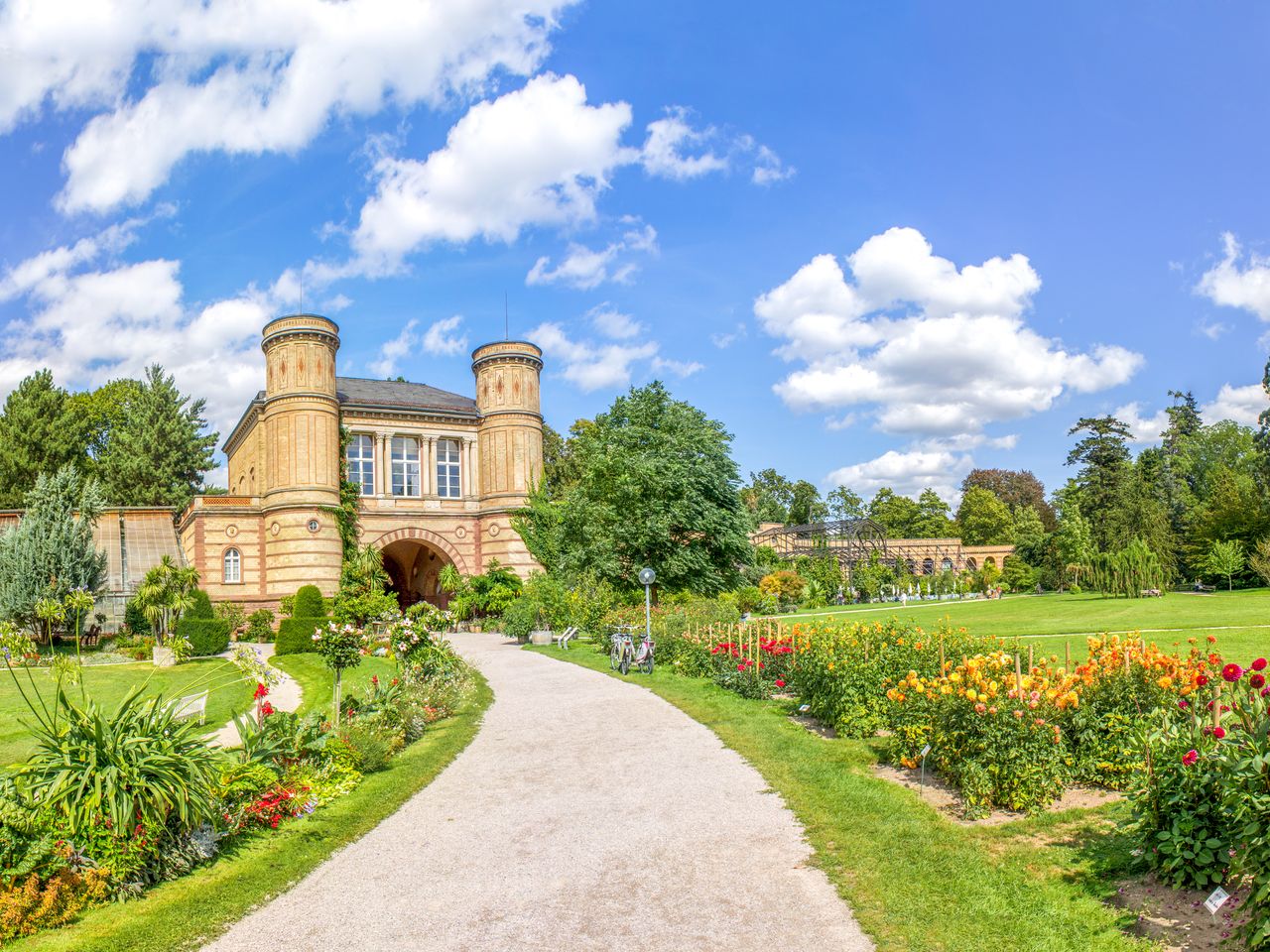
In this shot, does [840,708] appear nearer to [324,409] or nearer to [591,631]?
[591,631]

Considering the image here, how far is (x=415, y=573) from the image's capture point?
4822cm

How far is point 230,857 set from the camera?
274 inches

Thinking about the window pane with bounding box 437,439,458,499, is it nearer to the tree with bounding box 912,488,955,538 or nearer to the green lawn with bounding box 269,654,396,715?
the green lawn with bounding box 269,654,396,715

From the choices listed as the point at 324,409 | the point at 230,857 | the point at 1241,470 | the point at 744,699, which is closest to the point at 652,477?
the point at 744,699

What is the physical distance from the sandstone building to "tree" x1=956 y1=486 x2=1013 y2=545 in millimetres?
57204

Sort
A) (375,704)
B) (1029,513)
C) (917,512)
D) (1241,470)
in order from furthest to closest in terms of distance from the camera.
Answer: (917,512) < (1029,513) < (1241,470) < (375,704)

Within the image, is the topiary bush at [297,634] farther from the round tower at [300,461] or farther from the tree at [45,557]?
the tree at [45,557]

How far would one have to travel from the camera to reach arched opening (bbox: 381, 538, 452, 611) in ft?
152

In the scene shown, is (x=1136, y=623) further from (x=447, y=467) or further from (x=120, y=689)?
(x=447, y=467)

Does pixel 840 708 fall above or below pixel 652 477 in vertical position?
below

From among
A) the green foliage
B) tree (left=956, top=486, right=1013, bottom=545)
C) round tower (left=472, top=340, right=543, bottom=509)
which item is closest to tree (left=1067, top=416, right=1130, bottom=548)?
tree (left=956, top=486, right=1013, bottom=545)

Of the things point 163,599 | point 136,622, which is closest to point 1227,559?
point 163,599

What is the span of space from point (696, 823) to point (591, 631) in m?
20.7

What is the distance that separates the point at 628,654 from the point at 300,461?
22.8 meters
